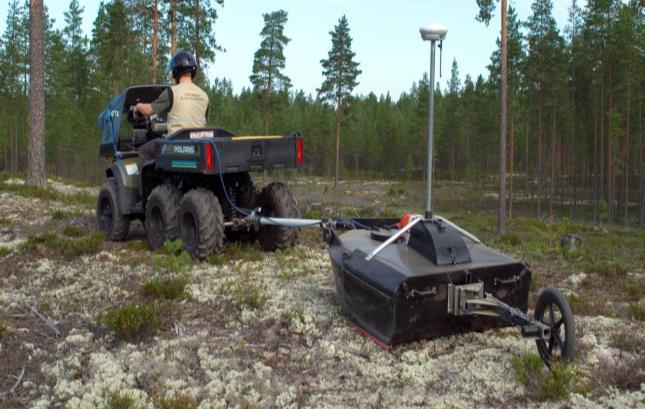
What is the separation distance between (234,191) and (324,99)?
44.9 meters

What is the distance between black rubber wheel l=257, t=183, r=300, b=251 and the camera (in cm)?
842

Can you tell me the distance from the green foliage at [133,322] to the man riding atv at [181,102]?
3698 mm

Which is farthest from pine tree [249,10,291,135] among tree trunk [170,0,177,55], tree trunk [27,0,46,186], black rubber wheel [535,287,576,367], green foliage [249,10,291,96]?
black rubber wheel [535,287,576,367]

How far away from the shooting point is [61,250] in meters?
8.34

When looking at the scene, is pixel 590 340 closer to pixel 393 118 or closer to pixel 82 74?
pixel 82 74

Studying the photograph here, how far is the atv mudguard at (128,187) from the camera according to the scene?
9.11m

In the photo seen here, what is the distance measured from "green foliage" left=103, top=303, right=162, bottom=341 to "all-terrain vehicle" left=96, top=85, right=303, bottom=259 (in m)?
2.38

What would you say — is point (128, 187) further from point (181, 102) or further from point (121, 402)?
point (121, 402)

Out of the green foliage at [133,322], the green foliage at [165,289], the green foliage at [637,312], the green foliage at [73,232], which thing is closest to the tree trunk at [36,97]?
the green foliage at [73,232]

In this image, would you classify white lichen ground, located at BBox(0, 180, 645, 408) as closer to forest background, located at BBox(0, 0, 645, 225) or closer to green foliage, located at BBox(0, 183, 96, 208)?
green foliage, located at BBox(0, 183, 96, 208)

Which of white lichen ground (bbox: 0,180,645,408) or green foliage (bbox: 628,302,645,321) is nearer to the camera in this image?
white lichen ground (bbox: 0,180,645,408)

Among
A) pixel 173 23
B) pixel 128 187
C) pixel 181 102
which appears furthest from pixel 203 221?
pixel 173 23

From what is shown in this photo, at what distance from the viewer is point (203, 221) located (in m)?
7.54

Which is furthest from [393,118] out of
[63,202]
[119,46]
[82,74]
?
[63,202]
